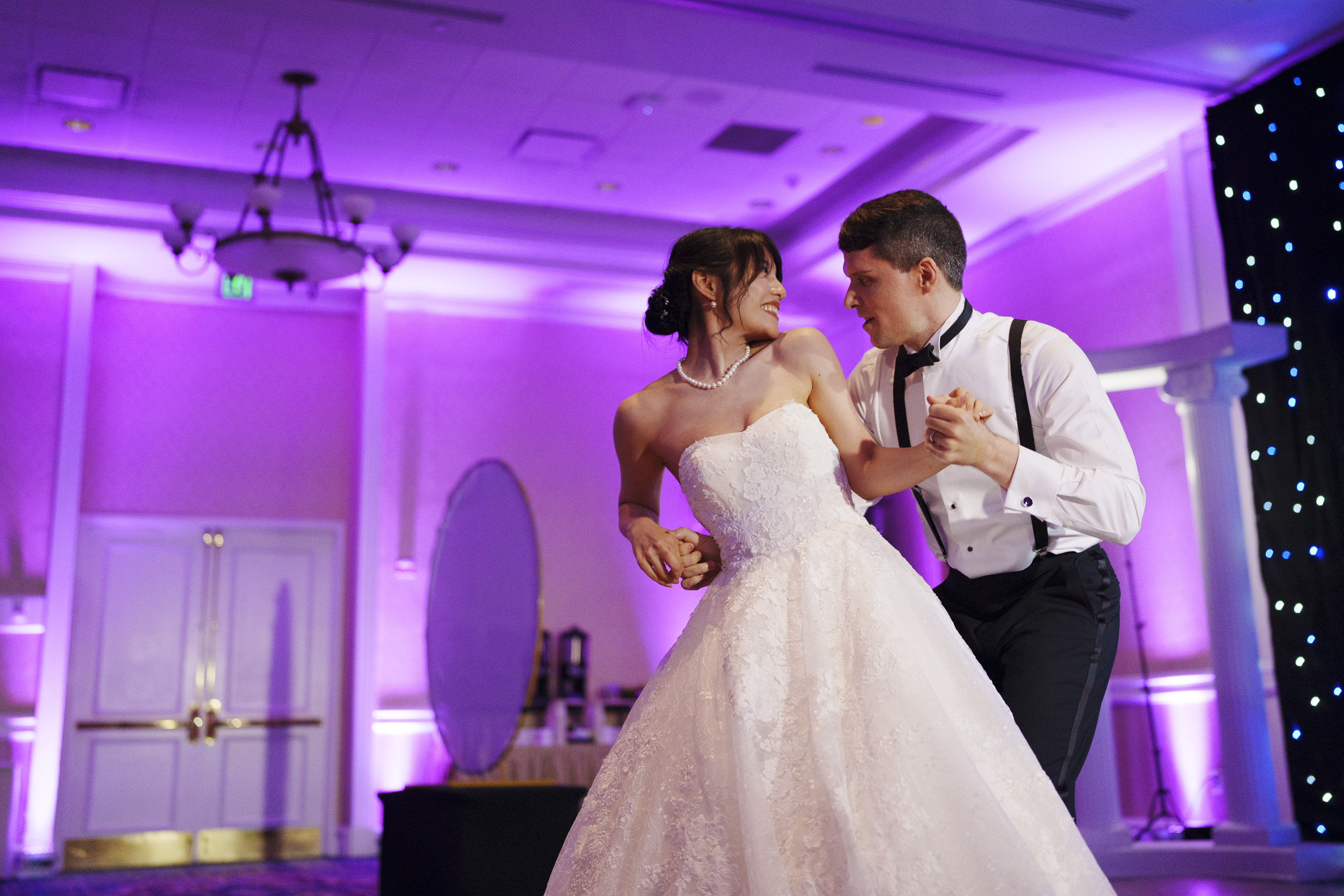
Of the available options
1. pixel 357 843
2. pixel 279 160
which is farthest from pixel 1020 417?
pixel 357 843

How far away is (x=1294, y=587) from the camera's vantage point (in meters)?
6.32

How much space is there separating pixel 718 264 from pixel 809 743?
3.26 feet

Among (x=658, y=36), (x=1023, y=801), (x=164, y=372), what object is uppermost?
(x=658, y=36)

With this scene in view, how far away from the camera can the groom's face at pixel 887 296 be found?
2.39 metres

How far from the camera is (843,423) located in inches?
93.7

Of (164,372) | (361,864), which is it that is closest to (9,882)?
(361,864)

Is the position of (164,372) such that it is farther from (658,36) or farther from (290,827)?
(658,36)

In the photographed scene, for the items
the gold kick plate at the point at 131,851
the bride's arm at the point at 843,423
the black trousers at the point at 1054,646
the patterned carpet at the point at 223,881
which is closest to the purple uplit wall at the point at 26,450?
the gold kick plate at the point at 131,851

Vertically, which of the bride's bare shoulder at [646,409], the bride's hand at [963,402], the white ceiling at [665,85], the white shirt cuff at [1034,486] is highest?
the white ceiling at [665,85]

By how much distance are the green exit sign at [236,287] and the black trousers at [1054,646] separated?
811cm

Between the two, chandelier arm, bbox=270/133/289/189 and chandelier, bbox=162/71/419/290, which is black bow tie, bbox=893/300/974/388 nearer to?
chandelier, bbox=162/71/419/290

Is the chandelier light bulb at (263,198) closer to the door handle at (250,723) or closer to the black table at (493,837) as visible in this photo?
the black table at (493,837)

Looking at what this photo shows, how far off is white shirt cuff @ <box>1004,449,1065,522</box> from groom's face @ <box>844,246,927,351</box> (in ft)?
1.36

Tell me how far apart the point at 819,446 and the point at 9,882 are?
7936 mm
